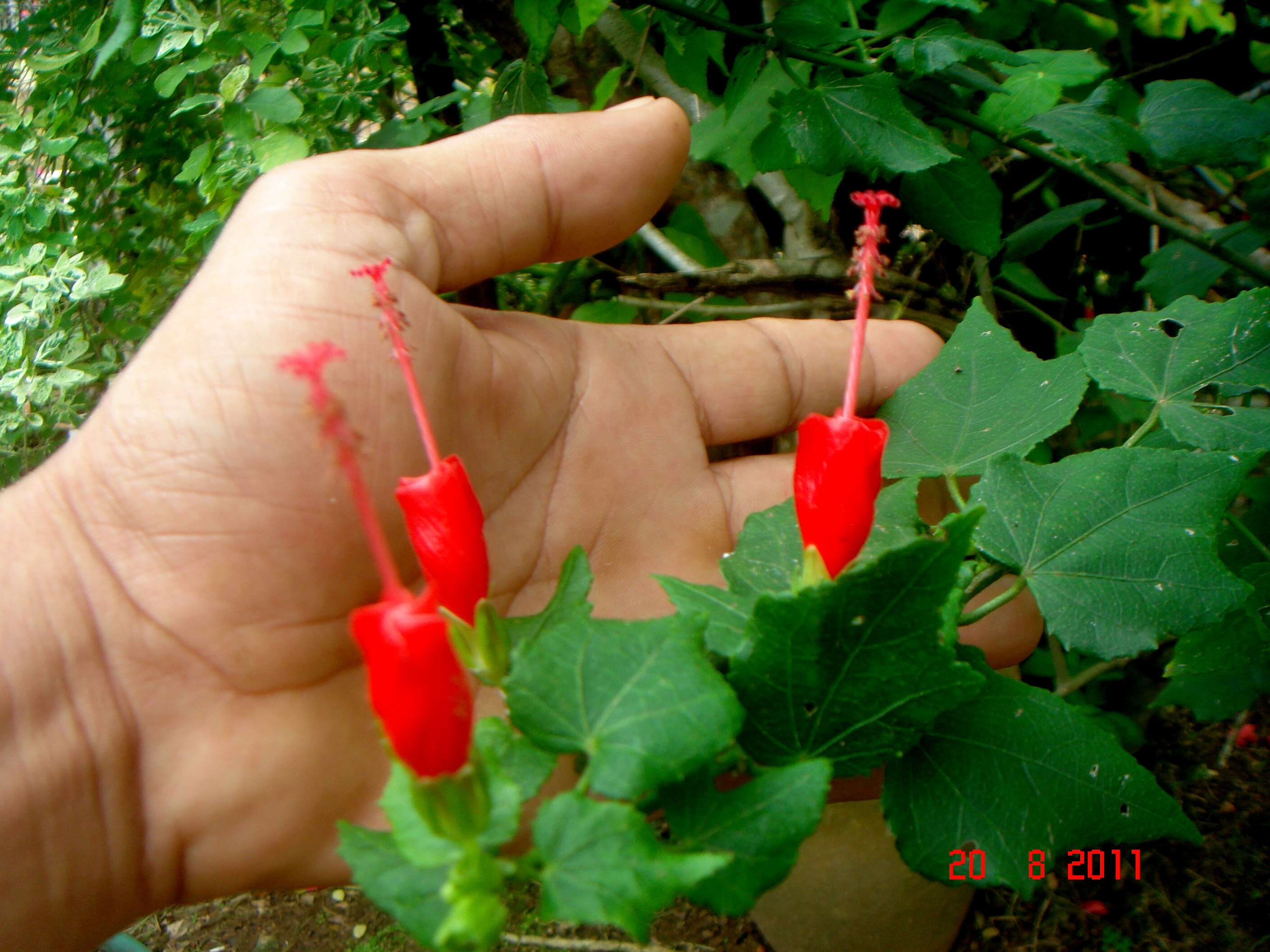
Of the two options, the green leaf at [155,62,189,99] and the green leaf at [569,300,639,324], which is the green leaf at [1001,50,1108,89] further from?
the green leaf at [155,62,189,99]

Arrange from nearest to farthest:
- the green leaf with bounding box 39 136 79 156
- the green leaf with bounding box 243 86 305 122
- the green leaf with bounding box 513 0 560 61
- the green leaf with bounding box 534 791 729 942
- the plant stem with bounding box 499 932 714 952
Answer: the green leaf with bounding box 534 791 729 942, the green leaf with bounding box 513 0 560 61, the green leaf with bounding box 243 86 305 122, the green leaf with bounding box 39 136 79 156, the plant stem with bounding box 499 932 714 952

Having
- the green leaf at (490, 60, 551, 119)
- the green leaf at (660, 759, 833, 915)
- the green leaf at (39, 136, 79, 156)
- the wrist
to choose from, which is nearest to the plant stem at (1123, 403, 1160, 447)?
the green leaf at (660, 759, 833, 915)

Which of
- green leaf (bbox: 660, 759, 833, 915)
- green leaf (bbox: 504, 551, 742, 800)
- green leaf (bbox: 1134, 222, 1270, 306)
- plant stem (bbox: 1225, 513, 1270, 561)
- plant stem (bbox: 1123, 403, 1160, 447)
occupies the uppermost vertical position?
green leaf (bbox: 504, 551, 742, 800)

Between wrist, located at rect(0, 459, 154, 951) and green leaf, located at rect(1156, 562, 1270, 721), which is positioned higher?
wrist, located at rect(0, 459, 154, 951)

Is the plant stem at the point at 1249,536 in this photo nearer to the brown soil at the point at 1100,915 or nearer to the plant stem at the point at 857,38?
the plant stem at the point at 857,38

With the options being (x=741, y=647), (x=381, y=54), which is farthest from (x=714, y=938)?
(x=381, y=54)

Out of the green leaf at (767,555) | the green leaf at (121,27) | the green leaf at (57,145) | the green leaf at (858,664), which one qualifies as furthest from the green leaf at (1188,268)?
the green leaf at (57,145)

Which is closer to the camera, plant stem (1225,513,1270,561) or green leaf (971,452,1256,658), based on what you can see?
green leaf (971,452,1256,658)
